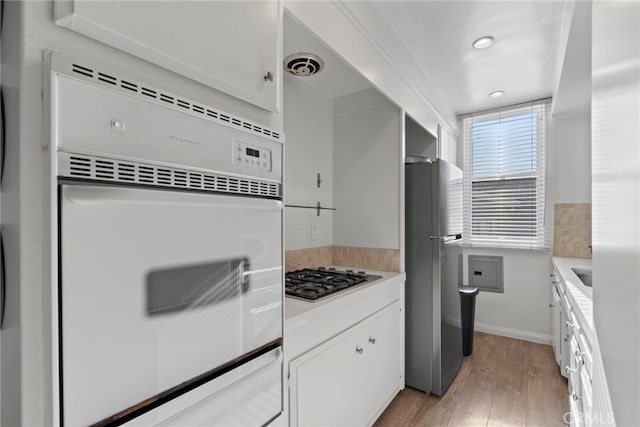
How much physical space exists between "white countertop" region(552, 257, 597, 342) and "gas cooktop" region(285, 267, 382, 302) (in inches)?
39.5

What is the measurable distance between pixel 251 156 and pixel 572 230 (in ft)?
11.4

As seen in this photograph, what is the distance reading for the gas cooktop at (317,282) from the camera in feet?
5.00

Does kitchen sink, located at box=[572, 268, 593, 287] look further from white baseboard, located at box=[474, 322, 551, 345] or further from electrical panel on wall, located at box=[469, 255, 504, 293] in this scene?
white baseboard, located at box=[474, 322, 551, 345]

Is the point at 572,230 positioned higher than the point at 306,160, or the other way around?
the point at 306,160

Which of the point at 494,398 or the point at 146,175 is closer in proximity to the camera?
the point at 146,175

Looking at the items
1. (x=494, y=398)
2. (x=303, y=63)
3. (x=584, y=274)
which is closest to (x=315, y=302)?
(x=303, y=63)

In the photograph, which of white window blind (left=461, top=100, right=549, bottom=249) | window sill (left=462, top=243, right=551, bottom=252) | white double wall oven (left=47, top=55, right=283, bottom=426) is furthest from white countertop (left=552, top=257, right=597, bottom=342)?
white double wall oven (left=47, top=55, right=283, bottom=426)

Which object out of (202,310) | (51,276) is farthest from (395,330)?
(51,276)

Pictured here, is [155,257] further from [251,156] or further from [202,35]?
[202,35]

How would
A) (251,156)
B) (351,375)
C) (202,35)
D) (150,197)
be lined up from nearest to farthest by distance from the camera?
(150,197), (202,35), (251,156), (351,375)

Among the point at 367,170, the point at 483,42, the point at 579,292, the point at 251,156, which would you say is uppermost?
the point at 483,42

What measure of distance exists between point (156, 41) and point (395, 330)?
2069 millimetres

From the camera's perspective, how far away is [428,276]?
7.49 ft

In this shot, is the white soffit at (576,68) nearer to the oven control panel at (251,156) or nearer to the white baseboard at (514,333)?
the oven control panel at (251,156)
